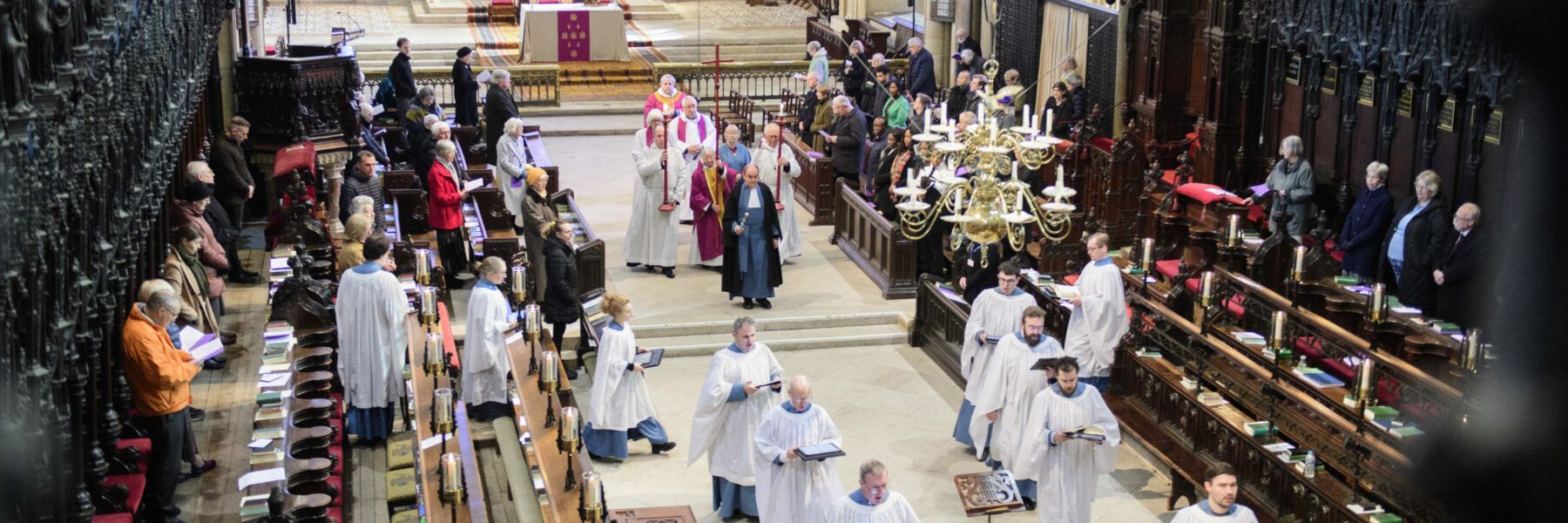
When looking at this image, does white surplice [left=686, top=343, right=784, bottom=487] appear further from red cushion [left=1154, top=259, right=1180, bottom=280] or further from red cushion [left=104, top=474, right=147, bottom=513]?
red cushion [left=1154, top=259, right=1180, bottom=280]

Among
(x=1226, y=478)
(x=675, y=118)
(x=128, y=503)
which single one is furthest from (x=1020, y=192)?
(x=675, y=118)

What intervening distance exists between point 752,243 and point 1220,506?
791cm

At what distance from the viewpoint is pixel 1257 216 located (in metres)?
16.0

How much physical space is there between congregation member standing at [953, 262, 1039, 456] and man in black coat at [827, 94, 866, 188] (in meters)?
6.77

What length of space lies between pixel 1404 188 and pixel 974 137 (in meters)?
6.60

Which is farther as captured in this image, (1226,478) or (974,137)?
(974,137)

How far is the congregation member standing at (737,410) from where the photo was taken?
1108 cm

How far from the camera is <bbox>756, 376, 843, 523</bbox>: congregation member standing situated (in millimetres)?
10078

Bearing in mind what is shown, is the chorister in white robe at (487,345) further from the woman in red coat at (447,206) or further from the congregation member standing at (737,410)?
the woman in red coat at (447,206)

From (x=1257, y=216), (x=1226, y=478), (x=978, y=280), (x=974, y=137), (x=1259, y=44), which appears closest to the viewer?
(x=1226, y=478)

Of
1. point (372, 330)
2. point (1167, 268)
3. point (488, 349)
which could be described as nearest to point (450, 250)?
point (488, 349)

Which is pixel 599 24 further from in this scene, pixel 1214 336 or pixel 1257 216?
pixel 1214 336

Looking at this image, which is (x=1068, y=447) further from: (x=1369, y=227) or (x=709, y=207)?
(x=709, y=207)

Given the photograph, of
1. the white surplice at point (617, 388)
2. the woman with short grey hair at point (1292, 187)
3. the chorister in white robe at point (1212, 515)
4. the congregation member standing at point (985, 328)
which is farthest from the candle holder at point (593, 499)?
the woman with short grey hair at point (1292, 187)
